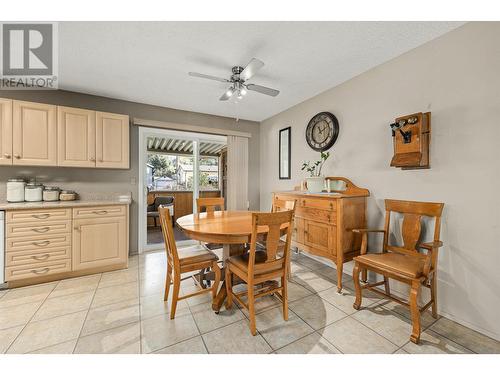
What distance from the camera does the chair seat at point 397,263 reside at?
1624 mm

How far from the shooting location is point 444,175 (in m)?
1.88

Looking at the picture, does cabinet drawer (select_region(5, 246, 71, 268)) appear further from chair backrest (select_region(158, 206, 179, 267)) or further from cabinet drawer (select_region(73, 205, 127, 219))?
chair backrest (select_region(158, 206, 179, 267))

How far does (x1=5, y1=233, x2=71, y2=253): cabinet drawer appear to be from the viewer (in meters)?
2.31

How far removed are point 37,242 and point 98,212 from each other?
65 cm

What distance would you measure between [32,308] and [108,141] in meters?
2.12

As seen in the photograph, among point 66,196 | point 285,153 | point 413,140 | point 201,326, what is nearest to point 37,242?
point 66,196

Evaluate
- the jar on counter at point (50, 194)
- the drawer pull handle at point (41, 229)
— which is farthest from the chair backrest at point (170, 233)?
the jar on counter at point (50, 194)

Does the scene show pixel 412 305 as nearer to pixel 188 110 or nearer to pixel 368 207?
pixel 368 207

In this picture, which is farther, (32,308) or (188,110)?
(188,110)

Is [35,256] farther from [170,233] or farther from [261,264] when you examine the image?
[261,264]

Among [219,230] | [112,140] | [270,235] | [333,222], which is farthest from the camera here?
[112,140]

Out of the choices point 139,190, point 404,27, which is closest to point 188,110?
point 139,190

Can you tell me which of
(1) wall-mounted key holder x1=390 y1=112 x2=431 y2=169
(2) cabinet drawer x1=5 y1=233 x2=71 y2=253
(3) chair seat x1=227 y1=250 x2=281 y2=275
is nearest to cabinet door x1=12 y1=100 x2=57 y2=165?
(2) cabinet drawer x1=5 y1=233 x2=71 y2=253

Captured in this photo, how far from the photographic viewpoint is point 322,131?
3.12 metres
